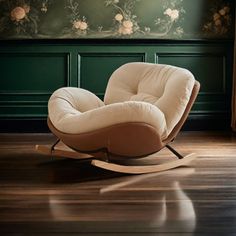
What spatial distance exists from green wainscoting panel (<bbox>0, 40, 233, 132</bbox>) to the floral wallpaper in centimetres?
8

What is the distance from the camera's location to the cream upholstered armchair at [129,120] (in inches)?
104

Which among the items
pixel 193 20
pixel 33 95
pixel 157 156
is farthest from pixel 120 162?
pixel 193 20

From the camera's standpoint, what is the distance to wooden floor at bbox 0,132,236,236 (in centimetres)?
175

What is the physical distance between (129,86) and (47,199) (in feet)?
4.62

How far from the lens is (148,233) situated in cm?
167

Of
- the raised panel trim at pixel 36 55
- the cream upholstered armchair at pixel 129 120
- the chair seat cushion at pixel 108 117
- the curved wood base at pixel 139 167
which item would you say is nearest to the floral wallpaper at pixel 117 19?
the raised panel trim at pixel 36 55

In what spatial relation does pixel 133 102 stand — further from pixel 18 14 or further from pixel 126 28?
pixel 18 14

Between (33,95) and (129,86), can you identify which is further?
(33,95)

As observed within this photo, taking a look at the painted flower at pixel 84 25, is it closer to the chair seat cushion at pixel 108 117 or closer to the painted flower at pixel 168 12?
the painted flower at pixel 168 12

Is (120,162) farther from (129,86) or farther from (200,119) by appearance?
(200,119)

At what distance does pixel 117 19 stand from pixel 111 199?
2830mm

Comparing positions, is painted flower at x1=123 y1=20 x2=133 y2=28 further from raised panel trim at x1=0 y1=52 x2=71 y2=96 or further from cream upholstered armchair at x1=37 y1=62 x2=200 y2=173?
cream upholstered armchair at x1=37 y1=62 x2=200 y2=173

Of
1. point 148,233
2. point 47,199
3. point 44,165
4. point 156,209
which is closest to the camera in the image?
point 148,233

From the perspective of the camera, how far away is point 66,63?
15.5 feet
